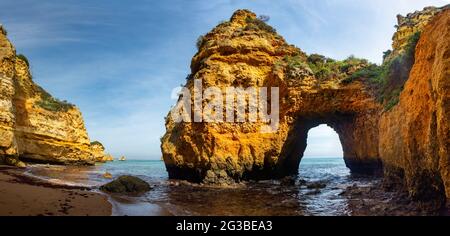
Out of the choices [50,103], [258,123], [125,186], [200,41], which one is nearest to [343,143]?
[258,123]

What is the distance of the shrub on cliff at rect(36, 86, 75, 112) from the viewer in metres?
36.1

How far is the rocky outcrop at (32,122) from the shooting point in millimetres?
23233

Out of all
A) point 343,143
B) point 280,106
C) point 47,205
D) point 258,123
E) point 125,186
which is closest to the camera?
point 47,205

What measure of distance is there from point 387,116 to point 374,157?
823cm

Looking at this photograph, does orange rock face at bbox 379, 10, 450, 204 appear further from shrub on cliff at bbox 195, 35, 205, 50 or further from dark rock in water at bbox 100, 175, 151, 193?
shrub on cliff at bbox 195, 35, 205, 50

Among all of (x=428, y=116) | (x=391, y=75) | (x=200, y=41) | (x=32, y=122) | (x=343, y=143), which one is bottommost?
(x=343, y=143)

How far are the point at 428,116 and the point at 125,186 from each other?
1394 centimetres

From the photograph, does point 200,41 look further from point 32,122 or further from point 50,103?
point 50,103

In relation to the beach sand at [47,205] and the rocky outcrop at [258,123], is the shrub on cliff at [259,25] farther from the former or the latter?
the beach sand at [47,205]

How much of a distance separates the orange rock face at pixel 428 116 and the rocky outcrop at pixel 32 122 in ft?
82.7

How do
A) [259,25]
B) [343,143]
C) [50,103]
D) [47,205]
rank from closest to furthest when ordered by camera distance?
[47,205] → [259,25] → [343,143] → [50,103]

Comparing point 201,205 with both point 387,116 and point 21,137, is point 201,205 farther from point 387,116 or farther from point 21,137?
point 21,137

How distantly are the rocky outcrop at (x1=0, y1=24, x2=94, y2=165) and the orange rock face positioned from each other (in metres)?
25.2

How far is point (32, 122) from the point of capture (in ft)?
107
